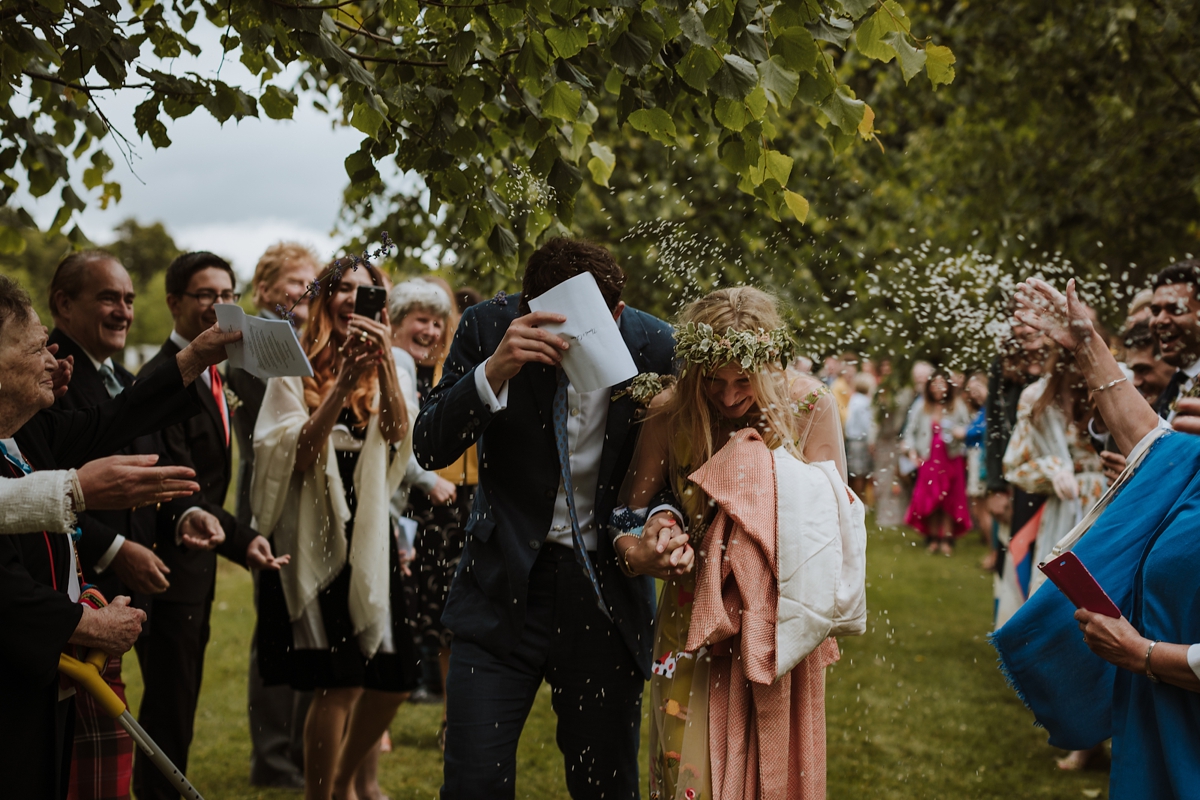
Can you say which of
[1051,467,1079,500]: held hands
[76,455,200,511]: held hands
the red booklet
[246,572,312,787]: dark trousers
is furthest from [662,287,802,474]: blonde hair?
[1051,467,1079,500]: held hands

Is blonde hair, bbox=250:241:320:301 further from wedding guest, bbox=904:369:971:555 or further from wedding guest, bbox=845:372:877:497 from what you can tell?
wedding guest, bbox=845:372:877:497

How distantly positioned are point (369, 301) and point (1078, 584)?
285 cm

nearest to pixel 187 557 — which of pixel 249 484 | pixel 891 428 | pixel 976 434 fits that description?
pixel 249 484

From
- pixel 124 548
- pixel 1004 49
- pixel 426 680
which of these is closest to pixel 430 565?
pixel 426 680

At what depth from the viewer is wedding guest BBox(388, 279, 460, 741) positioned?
5.68 meters

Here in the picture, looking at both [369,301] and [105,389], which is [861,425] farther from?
[105,389]

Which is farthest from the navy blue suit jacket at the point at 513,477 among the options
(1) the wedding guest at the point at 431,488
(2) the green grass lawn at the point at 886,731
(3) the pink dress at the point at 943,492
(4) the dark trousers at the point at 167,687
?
(3) the pink dress at the point at 943,492

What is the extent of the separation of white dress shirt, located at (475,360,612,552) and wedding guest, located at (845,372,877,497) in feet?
41.3

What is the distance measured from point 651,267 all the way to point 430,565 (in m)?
2.56

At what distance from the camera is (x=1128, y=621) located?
115 inches

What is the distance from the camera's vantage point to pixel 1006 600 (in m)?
6.66

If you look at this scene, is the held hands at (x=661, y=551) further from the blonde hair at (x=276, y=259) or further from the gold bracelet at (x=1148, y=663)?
the blonde hair at (x=276, y=259)

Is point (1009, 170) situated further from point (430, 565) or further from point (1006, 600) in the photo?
point (430, 565)

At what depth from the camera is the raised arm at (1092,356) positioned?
10.5 ft
